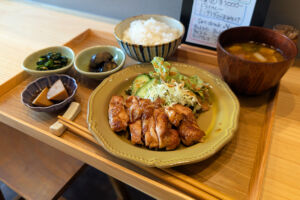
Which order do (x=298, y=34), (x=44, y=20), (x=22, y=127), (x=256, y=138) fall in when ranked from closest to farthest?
(x=256, y=138) < (x=22, y=127) < (x=298, y=34) < (x=44, y=20)

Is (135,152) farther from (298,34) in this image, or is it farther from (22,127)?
(298,34)

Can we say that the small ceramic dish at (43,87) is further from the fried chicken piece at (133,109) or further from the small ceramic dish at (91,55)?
the fried chicken piece at (133,109)

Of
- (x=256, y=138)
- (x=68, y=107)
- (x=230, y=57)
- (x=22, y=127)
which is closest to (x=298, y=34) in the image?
(x=230, y=57)

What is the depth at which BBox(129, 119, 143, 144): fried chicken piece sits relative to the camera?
1038 mm

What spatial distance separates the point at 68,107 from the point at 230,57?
3.02 ft

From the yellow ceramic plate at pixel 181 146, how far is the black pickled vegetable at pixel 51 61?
41 cm

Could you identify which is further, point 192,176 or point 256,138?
point 256,138

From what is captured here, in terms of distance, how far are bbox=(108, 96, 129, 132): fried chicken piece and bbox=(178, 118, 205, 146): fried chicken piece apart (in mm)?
273

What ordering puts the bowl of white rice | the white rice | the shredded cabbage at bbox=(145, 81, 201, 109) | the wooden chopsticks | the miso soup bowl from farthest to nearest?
the white rice → the bowl of white rice → the shredded cabbage at bbox=(145, 81, 201, 109) → the miso soup bowl → the wooden chopsticks

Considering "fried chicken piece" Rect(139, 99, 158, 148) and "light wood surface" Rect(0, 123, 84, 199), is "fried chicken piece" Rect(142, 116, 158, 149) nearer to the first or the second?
"fried chicken piece" Rect(139, 99, 158, 148)

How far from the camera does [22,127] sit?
49.3 inches

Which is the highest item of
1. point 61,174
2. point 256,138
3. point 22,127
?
point 256,138

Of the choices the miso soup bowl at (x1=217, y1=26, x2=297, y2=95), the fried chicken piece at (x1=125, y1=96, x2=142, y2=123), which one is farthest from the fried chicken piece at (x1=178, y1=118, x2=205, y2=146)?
the miso soup bowl at (x1=217, y1=26, x2=297, y2=95)

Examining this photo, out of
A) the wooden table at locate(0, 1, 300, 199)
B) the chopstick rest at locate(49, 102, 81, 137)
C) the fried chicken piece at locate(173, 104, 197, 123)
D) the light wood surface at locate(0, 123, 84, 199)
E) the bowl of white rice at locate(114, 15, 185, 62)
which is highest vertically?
the bowl of white rice at locate(114, 15, 185, 62)
